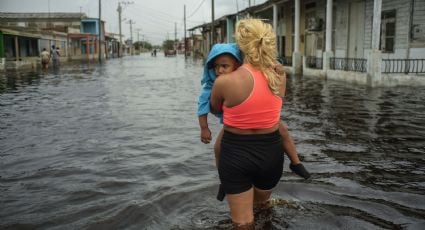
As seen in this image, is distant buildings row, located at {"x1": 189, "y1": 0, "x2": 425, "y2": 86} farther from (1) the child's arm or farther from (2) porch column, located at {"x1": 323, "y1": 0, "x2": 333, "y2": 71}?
(1) the child's arm

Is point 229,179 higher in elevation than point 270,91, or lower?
lower

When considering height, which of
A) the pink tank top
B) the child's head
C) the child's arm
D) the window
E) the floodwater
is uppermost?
the window

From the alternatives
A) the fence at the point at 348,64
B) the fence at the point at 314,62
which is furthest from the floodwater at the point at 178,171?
the fence at the point at 314,62

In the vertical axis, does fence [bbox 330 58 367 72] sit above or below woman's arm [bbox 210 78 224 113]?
below

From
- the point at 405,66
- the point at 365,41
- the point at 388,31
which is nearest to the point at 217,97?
the point at 405,66

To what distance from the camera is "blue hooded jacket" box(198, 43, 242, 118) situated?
10.00 ft

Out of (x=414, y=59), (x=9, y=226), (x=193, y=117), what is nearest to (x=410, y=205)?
(x=9, y=226)

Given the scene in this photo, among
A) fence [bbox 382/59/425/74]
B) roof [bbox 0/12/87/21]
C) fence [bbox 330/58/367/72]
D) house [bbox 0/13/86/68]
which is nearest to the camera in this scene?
fence [bbox 382/59/425/74]

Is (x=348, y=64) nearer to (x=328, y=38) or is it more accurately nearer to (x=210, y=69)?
(x=328, y=38)

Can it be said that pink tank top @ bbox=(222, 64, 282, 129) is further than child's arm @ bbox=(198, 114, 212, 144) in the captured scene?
No

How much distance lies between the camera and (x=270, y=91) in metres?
2.98

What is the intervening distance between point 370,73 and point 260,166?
14109 millimetres

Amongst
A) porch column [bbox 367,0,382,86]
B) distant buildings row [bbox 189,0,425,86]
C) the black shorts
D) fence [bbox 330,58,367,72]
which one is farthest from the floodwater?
fence [bbox 330,58,367,72]

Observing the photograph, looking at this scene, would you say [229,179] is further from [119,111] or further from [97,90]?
[97,90]
